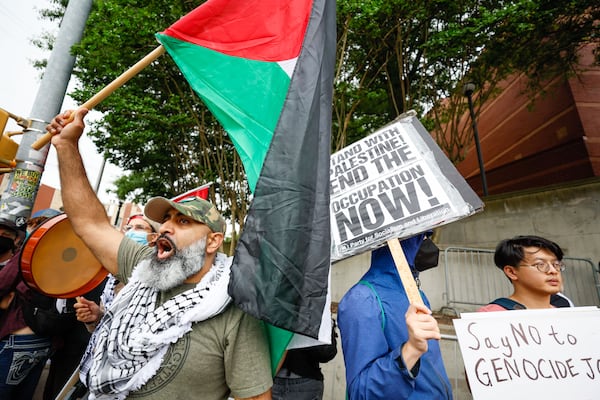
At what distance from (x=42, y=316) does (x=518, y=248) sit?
3.94m

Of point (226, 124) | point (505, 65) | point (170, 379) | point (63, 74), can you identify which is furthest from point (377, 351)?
point (505, 65)

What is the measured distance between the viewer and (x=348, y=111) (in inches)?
377

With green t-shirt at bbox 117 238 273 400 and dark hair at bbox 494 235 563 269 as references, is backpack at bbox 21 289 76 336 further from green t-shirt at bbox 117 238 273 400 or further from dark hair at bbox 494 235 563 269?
dark hair at bbox 494 235 563 269

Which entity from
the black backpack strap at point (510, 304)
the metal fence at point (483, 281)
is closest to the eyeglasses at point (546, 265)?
the black backpack strap at point (510, 304)

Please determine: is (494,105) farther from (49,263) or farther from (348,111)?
(49,263)

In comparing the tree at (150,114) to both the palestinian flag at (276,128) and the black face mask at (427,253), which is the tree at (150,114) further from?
the black face mask at (427,253)

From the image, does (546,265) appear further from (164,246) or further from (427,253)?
(164,246)

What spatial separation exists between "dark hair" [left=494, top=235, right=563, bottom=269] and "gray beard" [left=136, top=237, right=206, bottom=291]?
2.27 m

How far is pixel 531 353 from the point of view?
1.52 m

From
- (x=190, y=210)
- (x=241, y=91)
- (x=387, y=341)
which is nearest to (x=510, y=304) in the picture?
(x=387, y=341)

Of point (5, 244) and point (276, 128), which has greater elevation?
point (276, 128)

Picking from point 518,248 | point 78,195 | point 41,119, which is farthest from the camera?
point 41,119

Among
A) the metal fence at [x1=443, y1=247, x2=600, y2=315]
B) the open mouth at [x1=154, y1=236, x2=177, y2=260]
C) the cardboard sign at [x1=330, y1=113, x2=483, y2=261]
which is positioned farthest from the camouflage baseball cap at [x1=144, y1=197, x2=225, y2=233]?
the metal fence at [x1=443, y1=247, x2=600, y2=315]

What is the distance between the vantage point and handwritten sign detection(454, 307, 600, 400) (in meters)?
1.42
